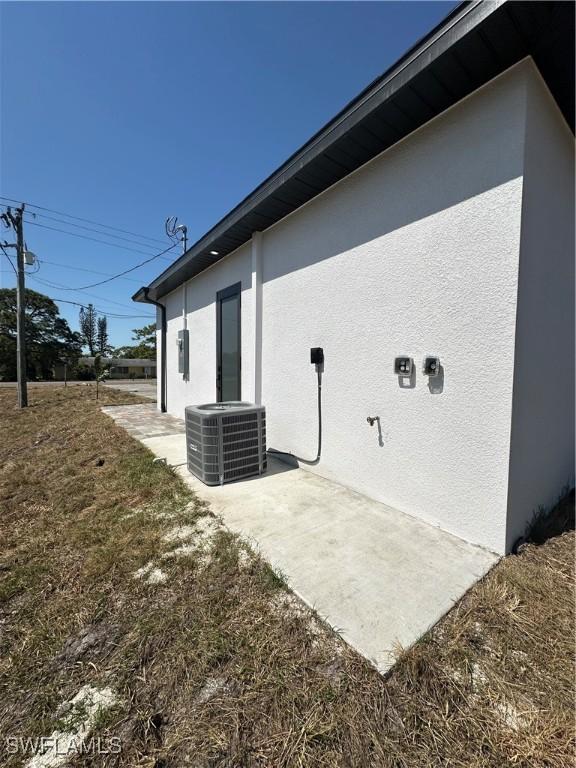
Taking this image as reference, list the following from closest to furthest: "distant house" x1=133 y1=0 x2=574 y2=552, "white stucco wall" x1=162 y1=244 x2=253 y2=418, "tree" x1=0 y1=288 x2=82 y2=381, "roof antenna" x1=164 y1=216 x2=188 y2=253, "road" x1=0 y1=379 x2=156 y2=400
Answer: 1. "distant house" x1=133 y1=0 x2=574 y2=552
2. "white stucco wall" x1=162 y1=244 x2=253 y2=418
3. "roof antenna" x1=164 y1=216 x2=188 y2=253
4. "road" x1=0 y1=379 x2=156 y2=400
5. "tree" x1=0 y1=288 x2=82 y2=381

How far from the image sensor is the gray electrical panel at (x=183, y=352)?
22.2 feet

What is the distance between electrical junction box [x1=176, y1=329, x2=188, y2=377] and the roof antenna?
3807mm

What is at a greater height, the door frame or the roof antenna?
the roof antenna

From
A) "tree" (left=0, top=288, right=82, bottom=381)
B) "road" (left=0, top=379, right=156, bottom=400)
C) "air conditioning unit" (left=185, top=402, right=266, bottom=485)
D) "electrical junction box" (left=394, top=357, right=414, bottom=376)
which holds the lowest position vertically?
"road" (left=0, top=379, right=156, bottom=400)

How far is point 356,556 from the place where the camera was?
2.00 meters

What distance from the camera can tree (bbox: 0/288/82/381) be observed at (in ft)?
85.6

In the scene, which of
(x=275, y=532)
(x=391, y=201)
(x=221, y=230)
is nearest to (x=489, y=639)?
(x=275, y=532)

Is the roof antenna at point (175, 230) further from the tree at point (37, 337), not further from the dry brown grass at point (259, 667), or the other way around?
the tree at point (37, 337)

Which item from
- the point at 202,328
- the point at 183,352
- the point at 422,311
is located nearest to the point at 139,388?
the point at 183,352

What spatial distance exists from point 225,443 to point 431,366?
2.14 metres

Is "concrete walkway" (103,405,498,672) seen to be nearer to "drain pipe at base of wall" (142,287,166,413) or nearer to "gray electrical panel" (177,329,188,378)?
"gray electrical panel" (177,329,188,378)

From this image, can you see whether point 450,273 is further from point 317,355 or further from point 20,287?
point 20,287

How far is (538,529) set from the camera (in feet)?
7.62

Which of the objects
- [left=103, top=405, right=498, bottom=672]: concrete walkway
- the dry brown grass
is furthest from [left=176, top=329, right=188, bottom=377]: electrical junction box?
the dry brown grass
